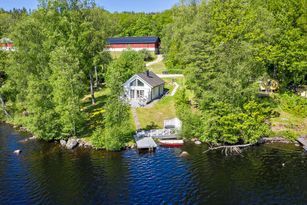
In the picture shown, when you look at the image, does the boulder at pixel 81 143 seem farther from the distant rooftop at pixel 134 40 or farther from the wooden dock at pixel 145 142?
the distant rooftop at pixel 134 40

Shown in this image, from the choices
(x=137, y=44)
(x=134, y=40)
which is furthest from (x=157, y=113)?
(x=134, y=40)

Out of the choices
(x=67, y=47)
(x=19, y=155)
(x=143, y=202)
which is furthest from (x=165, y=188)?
(x=67, y=47)

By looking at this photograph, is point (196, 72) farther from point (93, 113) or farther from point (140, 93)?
point (93, 113)

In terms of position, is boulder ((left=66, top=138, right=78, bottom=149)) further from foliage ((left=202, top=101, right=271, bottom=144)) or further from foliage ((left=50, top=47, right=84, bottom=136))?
foliage ((left=202, top=101, right=271, bottom=144))

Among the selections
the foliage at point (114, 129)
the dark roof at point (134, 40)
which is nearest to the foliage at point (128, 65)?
the foliage at point (114, 129)

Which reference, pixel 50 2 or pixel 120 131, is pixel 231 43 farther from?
pixel 50 2

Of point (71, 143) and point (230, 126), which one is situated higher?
point (230, 126)
